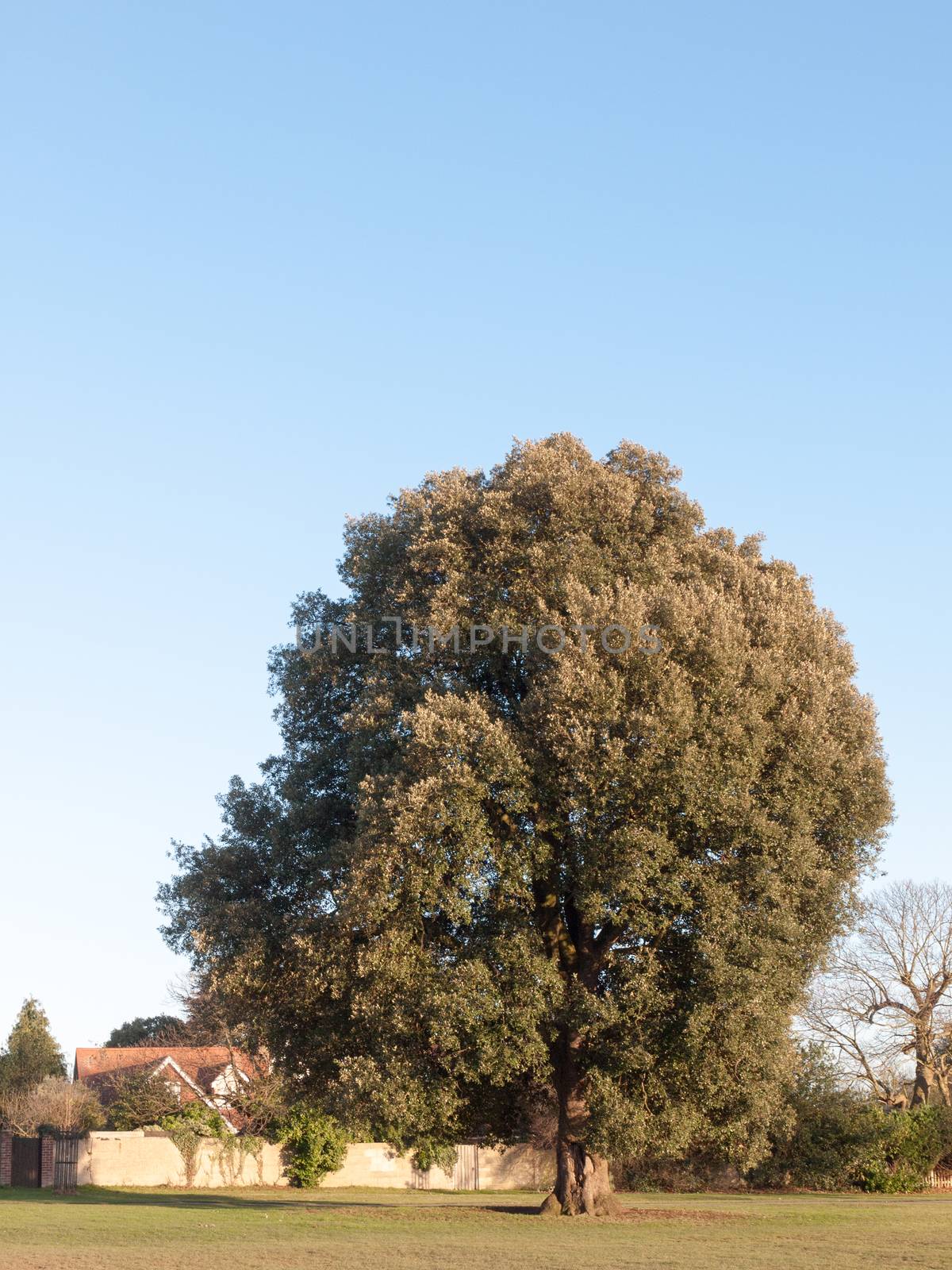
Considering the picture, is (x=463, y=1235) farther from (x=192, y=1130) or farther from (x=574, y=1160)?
(x=192, y=1130)

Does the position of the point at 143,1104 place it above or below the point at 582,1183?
below

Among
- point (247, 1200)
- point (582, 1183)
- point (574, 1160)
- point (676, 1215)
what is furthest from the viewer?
point (247, 1200)

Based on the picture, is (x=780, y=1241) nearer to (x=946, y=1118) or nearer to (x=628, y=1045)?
(x=628, y=1045)

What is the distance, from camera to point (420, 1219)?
30188 millimetres

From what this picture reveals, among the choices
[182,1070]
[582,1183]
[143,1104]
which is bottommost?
[143,1104]

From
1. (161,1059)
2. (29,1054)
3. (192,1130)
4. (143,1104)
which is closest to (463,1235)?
(192,1130)

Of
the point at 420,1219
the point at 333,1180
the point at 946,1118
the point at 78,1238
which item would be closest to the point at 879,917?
the point at 946,1118

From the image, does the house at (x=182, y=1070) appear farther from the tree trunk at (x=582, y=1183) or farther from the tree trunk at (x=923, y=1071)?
the tree trunk at (x=923, y=1071)

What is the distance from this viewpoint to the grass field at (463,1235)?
19.7 metres

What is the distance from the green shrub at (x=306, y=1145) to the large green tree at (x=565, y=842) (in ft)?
77.8

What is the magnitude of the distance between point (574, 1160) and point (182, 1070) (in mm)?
45364

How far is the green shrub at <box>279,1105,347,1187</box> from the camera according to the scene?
51094 mm

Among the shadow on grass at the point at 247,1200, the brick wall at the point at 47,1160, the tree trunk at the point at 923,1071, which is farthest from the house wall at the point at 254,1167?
the tree trunk at the point at 923,1071

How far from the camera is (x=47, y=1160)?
47.7 m
